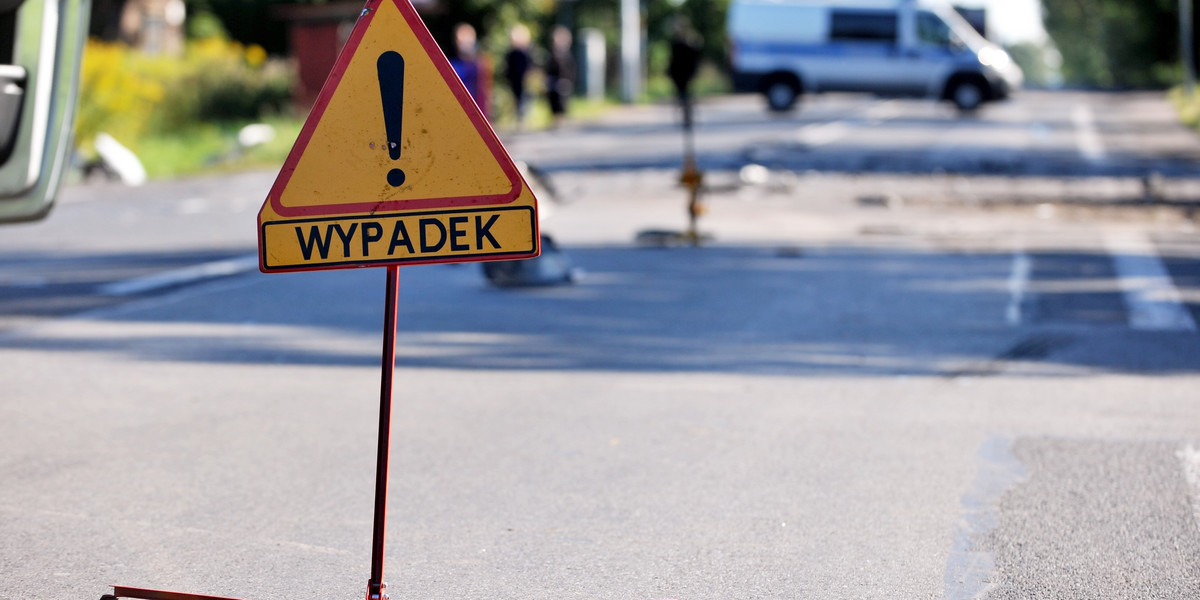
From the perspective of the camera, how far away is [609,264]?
1202 cm

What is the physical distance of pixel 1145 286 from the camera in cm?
1059

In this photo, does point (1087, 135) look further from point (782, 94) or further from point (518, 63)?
point (518, 63)

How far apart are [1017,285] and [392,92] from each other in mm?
7721

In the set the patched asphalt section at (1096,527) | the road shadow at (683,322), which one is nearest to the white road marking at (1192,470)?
the patched asphalt section at (1096,527)

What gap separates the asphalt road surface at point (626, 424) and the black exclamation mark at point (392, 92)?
4.24 ft

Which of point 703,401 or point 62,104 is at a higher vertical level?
point 62,104

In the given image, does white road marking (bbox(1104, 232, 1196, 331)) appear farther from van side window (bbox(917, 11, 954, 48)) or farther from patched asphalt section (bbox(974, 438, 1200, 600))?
van side window (bbox(917, 11, 954, 48))

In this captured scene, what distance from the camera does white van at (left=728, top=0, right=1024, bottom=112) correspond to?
3206 centimetres

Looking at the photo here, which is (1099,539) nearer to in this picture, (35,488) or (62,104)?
(35,488)

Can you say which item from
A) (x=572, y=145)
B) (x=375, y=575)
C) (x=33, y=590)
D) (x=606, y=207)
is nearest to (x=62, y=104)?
(x=33, y=590)

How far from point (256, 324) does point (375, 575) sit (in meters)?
5.66

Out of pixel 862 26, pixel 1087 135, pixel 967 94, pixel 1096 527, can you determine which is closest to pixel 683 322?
pixel 1096 527

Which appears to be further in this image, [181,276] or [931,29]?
[931,29]

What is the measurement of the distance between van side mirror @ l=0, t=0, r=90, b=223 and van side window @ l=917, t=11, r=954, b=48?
28.2 meters
